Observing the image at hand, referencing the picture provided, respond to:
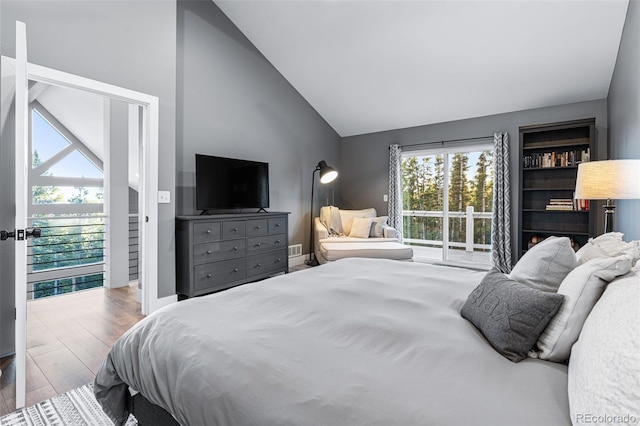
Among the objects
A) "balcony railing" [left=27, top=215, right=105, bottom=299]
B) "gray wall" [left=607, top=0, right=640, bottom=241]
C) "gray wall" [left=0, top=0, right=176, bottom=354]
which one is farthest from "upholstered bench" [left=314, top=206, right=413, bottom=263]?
"balcony railing" [left=27, top=215, right=105, bottom=299]

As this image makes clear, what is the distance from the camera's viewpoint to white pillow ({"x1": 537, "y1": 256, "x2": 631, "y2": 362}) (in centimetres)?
100

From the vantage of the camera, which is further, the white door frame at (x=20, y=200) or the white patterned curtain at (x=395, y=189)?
the white patterned curtain at (x=395, y=189)

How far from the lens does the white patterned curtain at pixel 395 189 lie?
19.0 feet


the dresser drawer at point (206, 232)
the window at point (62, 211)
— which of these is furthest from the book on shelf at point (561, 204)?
the window at point (62, 211)

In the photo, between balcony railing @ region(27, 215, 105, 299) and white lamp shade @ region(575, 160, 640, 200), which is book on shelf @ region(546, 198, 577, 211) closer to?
white lamp shade @ region(575, 160, 640, 200)

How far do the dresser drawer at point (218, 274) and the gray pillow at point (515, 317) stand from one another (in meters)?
2.90

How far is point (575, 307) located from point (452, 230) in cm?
466

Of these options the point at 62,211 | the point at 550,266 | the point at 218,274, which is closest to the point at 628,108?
the point at 550,266

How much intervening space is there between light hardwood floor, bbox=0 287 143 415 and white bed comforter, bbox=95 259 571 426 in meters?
0.90

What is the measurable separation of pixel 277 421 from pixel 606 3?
13.9ft

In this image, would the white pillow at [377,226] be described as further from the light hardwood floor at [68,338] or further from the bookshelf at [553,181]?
the light hardwood floor at [68,338]

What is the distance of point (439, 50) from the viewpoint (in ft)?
13.5

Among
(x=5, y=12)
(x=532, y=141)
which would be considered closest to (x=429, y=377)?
(x=5, y=12)

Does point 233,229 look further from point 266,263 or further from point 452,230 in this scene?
point 452,230
